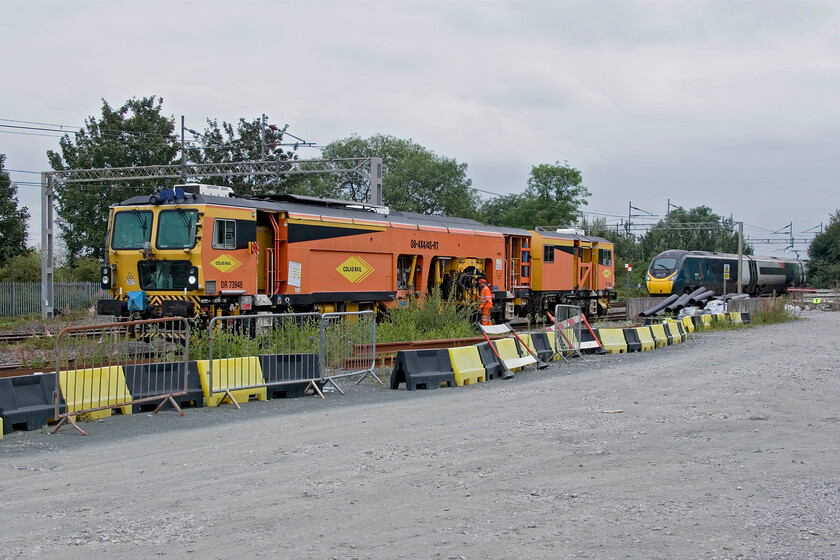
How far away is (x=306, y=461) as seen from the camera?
812 centimetres

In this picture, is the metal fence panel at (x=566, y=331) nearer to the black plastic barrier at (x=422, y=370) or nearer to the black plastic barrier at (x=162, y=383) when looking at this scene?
the black plastic barrier at (x=422, y=370)

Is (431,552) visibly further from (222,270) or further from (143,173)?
(143,173)

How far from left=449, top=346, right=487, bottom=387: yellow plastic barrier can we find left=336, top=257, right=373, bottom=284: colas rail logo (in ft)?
20.9

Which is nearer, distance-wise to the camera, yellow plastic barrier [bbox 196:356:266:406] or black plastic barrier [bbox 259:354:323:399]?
yellow plastic barrier [bbox 196:356:266:406]

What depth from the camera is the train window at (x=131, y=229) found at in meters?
17.8

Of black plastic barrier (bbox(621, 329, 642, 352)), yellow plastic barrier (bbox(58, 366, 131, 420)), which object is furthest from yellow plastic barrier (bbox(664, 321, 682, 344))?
yellow plastic barrier (bbox(58, 366, 131, 420))

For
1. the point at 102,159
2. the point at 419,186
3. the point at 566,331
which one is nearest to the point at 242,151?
the point at 102,159

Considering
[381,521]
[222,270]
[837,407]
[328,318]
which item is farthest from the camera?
[222,270]

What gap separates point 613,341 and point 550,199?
59.0 meters

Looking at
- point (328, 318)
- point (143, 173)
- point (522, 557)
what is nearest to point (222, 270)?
point (328, 318)

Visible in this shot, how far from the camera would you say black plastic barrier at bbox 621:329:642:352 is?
20359mm

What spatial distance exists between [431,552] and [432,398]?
23.1ft

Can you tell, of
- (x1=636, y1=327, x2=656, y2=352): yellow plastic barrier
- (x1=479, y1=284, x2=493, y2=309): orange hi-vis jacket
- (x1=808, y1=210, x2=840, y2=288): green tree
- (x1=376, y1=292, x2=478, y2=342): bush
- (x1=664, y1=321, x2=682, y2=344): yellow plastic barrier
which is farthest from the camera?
(x1=808, y1=210, x2=840, y2=288): green tree

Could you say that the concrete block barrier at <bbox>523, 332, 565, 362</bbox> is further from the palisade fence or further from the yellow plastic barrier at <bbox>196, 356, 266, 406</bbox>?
the palisade fence
